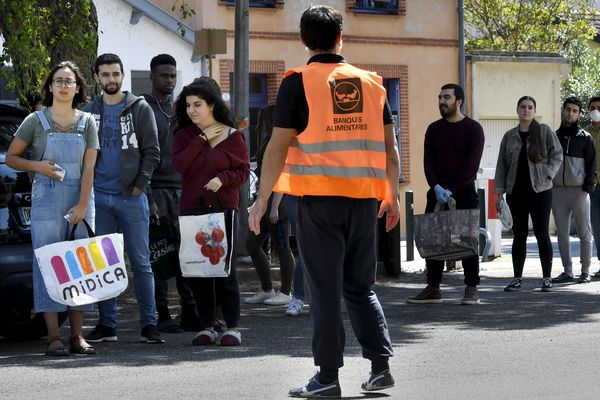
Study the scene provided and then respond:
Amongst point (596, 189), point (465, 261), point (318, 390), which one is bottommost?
point (318, 390)

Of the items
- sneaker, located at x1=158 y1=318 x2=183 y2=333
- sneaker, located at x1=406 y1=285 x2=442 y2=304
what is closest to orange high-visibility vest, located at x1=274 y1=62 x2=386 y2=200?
sneaker, located at x1=158 y1=318 x2=183 y2=333

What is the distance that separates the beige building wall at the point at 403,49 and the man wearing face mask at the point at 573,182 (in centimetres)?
1438

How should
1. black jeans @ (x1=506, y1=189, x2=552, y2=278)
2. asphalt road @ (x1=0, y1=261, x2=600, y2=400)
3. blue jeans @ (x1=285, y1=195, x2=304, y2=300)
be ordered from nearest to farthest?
asphalt road @ (x1=0, y1=261, x2=600, y2=400), blue jeans @ (x1=285, y1=195, x2=304, y2=300), black jeans @ (x1=506, y1=189, x2=552, y2=278)

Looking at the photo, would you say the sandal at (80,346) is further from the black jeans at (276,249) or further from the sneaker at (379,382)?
the black jeans at (276,249)

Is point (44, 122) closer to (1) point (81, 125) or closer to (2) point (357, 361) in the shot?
(1) point (81, 125)

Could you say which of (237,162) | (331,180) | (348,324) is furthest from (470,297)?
(331,180)

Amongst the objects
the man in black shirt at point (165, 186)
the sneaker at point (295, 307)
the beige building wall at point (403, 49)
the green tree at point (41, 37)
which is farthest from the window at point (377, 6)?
the man in black shirt at point (165, 186)

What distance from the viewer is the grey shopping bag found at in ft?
45.1

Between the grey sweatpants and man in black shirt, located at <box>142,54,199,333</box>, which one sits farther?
the grey sweatpants

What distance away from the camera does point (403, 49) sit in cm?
3325

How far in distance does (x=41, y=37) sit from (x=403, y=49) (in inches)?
739

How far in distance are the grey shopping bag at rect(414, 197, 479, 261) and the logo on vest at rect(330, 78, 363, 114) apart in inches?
→ 232

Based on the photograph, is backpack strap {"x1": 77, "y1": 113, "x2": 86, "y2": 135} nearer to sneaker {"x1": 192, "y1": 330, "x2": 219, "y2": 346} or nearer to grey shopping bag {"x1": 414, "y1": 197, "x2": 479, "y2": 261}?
sneaker {"x1": 192, "y1": 330, "x2": 219, "y2": 346}

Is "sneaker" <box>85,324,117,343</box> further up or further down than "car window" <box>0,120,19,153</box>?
further down
